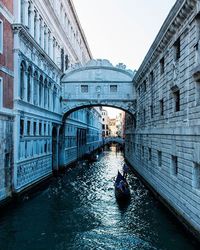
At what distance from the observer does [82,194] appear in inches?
657

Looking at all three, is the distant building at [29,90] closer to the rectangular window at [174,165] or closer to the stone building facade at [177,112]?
the stone building facade at [177,112]

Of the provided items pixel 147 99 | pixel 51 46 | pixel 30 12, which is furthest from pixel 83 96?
pixel 30 12

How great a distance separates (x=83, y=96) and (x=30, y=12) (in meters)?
9.48

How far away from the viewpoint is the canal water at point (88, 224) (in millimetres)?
9352

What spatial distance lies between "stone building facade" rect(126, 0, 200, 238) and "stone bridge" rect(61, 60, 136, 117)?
7.44 m

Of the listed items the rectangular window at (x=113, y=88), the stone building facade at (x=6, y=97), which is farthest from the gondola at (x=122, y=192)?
the rectangular window at (x=113, y=88)

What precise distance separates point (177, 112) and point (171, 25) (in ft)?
10.7

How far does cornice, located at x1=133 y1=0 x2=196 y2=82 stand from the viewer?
33.2 feet

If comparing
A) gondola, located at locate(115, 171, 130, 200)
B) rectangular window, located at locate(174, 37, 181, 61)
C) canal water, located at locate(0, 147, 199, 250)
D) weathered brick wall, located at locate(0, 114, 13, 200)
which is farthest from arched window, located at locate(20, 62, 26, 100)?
rectangular window, located at locate(174, 37, 181, 61)

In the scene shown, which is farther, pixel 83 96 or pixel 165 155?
pixel 83 96

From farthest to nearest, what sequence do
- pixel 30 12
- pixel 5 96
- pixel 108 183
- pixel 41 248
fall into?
pixel 108 183 → pixel 30 12 → pixel 5 96 → pixel 41 248

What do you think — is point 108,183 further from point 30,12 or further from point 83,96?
point 30,12

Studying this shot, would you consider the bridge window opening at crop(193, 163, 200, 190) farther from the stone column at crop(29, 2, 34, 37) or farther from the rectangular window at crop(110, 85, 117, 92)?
the rectangular window at crop(110, 85, 117, 92)

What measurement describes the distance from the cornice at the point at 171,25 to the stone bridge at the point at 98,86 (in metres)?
7.50
